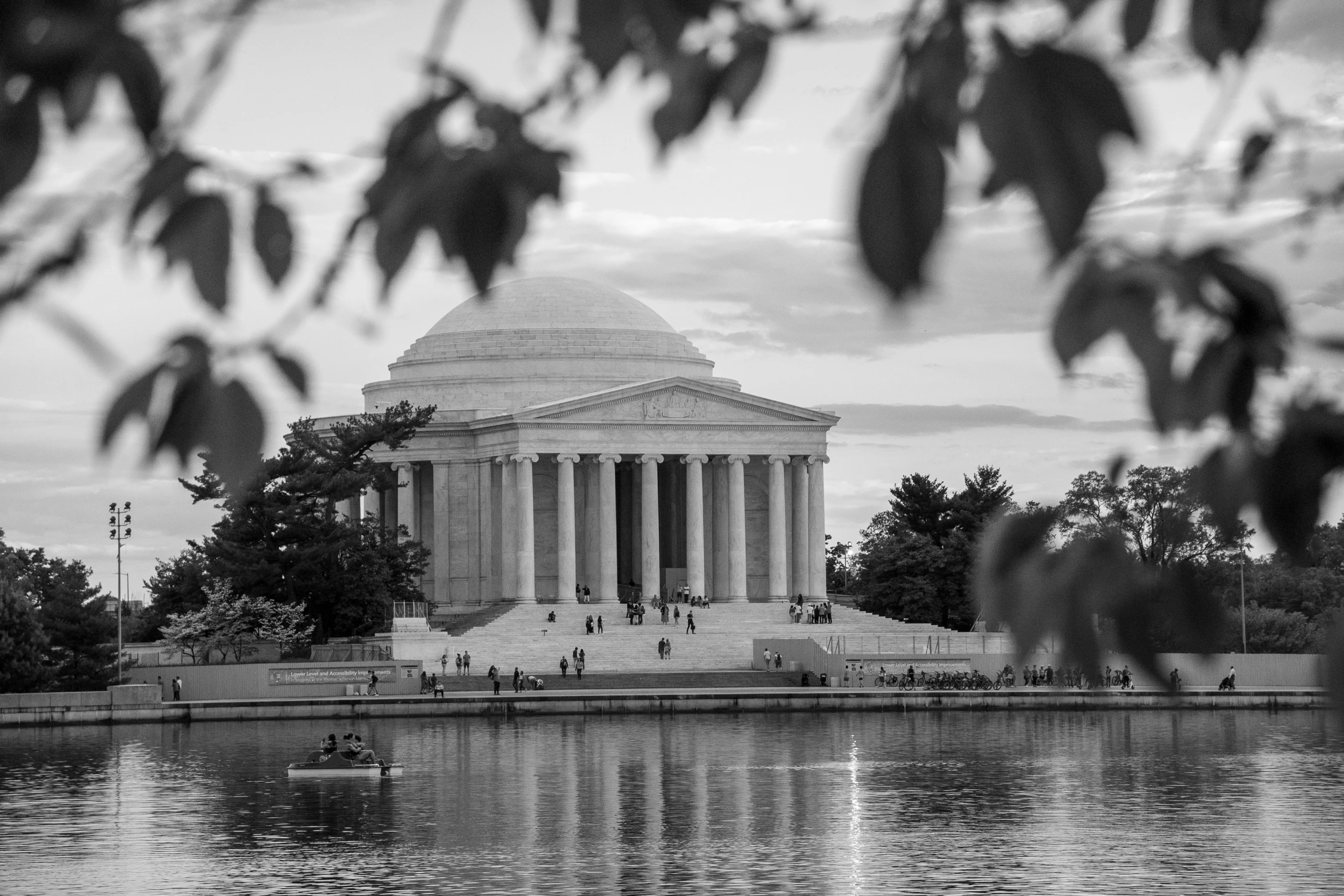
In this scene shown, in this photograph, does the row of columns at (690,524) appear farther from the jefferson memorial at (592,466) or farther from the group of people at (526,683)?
the group of people at (526,683)

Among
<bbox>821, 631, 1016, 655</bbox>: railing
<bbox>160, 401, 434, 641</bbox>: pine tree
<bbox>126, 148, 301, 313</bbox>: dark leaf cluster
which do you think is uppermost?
<bbox>160, 401, 434, 641</bbox>: pine tree

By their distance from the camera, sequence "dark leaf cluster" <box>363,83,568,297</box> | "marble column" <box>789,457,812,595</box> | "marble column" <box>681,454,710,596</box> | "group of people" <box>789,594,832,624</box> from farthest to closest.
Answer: "marble column" <box>789,457,812,595</box>, "marble column" <box>681,454,710,596</box>, "group of people" <box>789,594,832,624</box>, "dark leaf cluster" <box>363,83,568,297</box>

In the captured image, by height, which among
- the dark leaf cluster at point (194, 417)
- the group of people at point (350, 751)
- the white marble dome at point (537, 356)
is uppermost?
the white marble dome at point (537, 356)

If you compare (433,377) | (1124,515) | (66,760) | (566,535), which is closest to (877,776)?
(66,760)

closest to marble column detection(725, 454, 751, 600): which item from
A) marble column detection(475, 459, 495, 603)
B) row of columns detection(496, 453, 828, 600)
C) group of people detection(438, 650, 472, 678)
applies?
row of columns detection(496, 453, 828, 600)

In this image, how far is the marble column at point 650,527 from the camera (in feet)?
383

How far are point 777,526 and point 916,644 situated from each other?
69.6 ft

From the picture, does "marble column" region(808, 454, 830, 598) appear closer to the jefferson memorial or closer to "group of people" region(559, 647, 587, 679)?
the jefferson memorial

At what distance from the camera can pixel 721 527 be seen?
122 meters

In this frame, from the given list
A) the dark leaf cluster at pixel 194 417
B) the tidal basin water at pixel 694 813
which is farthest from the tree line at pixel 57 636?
the dark leaf cluster at pixel 194 417

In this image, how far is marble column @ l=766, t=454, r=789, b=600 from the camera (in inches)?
4712

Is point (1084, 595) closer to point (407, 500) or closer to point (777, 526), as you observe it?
point (777, 526)

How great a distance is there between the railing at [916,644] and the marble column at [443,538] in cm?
2900

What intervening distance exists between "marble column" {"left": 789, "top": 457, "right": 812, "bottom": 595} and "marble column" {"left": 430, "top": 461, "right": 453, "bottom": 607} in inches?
820
